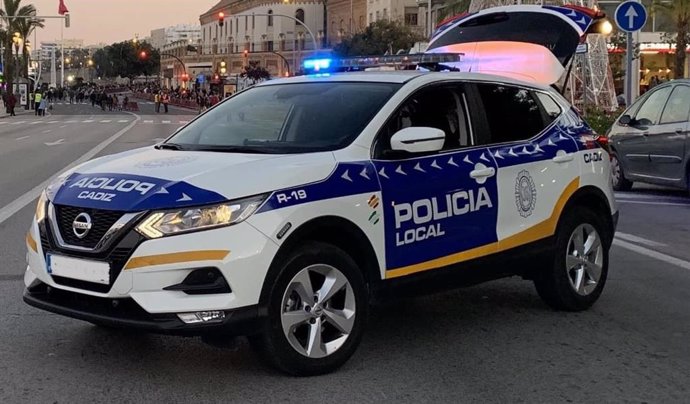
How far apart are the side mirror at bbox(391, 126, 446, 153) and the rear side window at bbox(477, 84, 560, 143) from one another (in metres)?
0.77

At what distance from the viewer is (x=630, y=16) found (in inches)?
632

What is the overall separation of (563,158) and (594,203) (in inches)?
23.9

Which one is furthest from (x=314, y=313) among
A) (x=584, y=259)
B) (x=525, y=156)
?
(x=584, y=259)

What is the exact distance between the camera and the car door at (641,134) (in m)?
12.8

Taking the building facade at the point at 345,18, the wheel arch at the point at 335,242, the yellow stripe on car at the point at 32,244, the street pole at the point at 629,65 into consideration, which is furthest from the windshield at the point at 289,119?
the building facade at the point at 345,18

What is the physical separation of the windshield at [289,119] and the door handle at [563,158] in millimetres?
1471

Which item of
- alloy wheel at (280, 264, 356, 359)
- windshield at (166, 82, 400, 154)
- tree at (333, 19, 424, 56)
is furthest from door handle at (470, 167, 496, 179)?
tree at (333, 19, 424, 56)

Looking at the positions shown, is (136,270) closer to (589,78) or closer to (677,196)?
(677,196)

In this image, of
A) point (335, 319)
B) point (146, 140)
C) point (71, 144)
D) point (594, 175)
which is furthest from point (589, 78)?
point (335, 319)

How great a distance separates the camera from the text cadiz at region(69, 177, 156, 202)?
173 inches

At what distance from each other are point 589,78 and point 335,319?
28.6 m

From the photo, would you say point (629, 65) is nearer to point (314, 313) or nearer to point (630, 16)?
point (630, 16)

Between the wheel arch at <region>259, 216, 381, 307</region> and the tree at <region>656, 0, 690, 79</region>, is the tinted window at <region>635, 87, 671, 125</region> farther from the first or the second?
the tree at <region>656, 0, 690, 79</region>

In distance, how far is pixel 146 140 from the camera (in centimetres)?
2725
